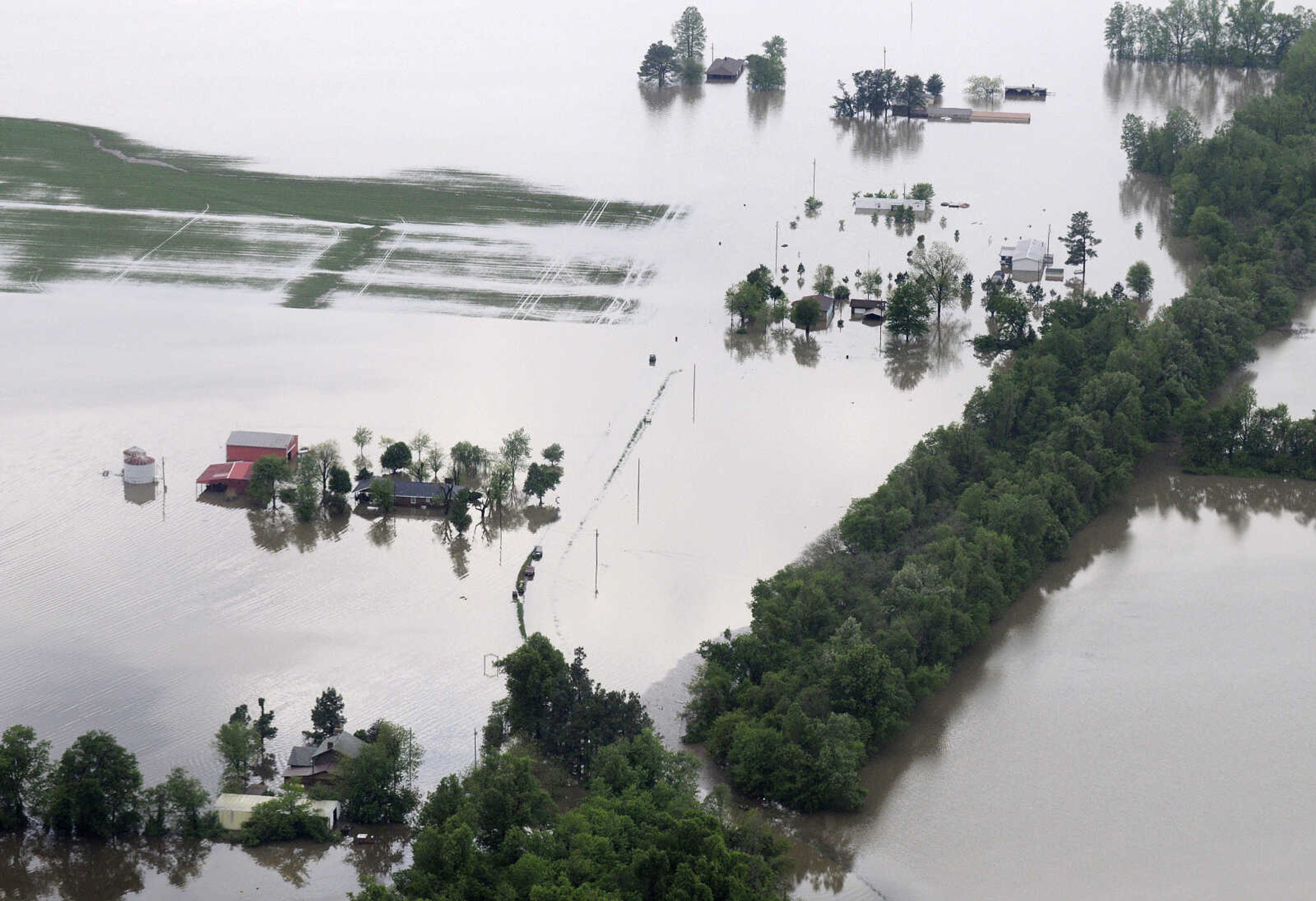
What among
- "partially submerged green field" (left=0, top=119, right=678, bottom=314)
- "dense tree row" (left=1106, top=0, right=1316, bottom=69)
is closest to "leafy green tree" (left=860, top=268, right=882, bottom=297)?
"partially submerged green field" (left=0, top=119, right=678, bottom=314)

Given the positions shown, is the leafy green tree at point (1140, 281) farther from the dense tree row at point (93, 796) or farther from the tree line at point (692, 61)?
the dense tree row at point (93, 796)

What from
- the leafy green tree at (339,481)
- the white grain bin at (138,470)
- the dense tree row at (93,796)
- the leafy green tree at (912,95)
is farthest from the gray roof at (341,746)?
the leafy green tree at (912,95)

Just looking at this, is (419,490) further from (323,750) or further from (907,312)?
(907,312)

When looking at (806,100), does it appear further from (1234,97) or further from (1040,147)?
(1234,97)

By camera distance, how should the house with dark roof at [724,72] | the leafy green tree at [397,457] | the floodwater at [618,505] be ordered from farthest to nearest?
the house with dark roof at [724,72] → the leafy green tree at [397,457] → the floodwater at [618,505]

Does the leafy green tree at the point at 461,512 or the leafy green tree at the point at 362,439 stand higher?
the leafy green tree at the point at 362,439

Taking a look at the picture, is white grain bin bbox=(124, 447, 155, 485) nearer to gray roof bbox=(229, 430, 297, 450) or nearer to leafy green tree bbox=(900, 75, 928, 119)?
gray roof bbox=(229, 430, 297, 450)

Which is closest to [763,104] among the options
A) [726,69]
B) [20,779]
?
[726,69]

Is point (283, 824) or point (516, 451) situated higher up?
point (516, 451)
